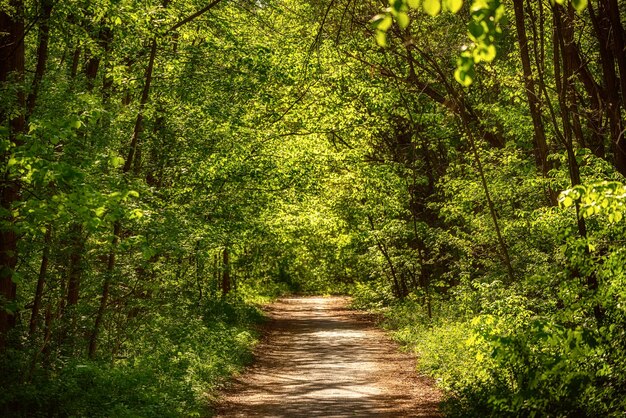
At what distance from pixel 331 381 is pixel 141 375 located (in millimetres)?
4964

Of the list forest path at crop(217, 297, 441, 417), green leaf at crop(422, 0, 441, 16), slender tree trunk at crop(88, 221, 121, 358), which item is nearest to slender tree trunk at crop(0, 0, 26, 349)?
slender tree trunk at crop(88, 221, 121, 358)

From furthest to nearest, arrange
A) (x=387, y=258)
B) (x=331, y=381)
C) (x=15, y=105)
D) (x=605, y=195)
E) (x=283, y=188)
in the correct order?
1. (x=387, y=258)
2. (x=283, y=188)
3. (x=331, y=381)
4. (x=15, y=105)
5. (x=605, y=195)

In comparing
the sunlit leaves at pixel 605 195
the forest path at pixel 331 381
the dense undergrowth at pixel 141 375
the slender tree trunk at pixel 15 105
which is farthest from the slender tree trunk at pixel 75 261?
the sunlit leaves at pixel 605 195

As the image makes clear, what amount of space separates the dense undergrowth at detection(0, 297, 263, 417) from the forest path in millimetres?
652

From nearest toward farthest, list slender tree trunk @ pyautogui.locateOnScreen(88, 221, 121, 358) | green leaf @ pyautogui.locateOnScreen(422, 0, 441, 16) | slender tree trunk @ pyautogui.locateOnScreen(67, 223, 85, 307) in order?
green leaf @ pyautogui.locateOnScreen(422, 0, 441, 16) → slender tree trunk @ pyautogui.locateOnScreen(67, 223, 85, 307) → slender tree trunk @ pyautogui.locateOnScreen(88, 221, 121, 358)

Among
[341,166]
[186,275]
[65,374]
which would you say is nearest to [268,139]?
[186,275]

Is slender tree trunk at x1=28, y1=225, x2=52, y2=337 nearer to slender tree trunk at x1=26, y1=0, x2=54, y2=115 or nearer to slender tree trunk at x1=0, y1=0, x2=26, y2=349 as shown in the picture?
slender tree trunk at x1=0, y1=0, x2=26, y2=349

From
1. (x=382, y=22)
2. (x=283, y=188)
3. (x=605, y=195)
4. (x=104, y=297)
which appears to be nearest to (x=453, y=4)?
(x=382, y=22)

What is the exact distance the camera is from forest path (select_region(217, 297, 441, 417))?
39.0 ft

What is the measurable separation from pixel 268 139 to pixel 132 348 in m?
8.18

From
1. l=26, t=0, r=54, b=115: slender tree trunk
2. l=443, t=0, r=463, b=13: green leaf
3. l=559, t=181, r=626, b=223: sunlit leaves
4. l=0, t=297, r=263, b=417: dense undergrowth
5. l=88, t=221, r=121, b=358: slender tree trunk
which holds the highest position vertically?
l=26, t=0, r=54, b=115: slender tree trunk

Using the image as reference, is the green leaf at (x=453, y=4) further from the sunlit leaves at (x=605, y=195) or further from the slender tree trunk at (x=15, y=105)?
the slender tree trunk at (x=15, y=105)

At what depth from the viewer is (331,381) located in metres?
14.7

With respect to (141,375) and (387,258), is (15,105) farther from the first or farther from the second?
(387,258)
